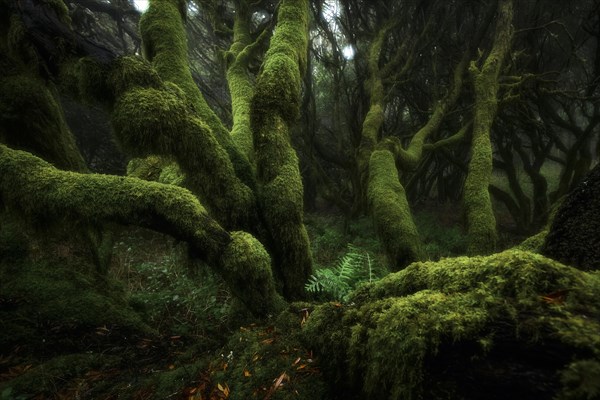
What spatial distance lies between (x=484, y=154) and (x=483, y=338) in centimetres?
551

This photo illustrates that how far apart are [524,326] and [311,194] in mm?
14611

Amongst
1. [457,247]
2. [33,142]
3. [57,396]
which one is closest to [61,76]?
[33,142]

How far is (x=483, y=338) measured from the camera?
135 centimetres

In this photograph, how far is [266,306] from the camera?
3.54m

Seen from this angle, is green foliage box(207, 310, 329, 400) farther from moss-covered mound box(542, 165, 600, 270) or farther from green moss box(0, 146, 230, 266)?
moss-covered mound box(542, 165, 600, 270)

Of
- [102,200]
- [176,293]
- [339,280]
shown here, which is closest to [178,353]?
[102,200]

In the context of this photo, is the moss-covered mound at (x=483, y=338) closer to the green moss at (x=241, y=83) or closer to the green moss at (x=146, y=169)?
the green moss at (x=241, y=83)

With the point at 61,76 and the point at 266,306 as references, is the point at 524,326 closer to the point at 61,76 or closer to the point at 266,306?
the point at 266,306

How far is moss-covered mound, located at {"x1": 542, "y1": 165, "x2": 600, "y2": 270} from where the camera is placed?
191cm

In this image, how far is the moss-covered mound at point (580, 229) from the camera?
1.91 metres

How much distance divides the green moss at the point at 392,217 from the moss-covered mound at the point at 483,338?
2905 mm

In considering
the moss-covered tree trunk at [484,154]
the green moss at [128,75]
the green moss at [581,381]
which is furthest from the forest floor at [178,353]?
the green moss at [128,75]

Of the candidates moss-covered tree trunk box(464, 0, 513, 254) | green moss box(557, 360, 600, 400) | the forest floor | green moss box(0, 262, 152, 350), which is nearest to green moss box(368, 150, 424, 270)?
the forest floor

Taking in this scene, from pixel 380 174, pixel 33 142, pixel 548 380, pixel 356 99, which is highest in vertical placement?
pixel 356 99
